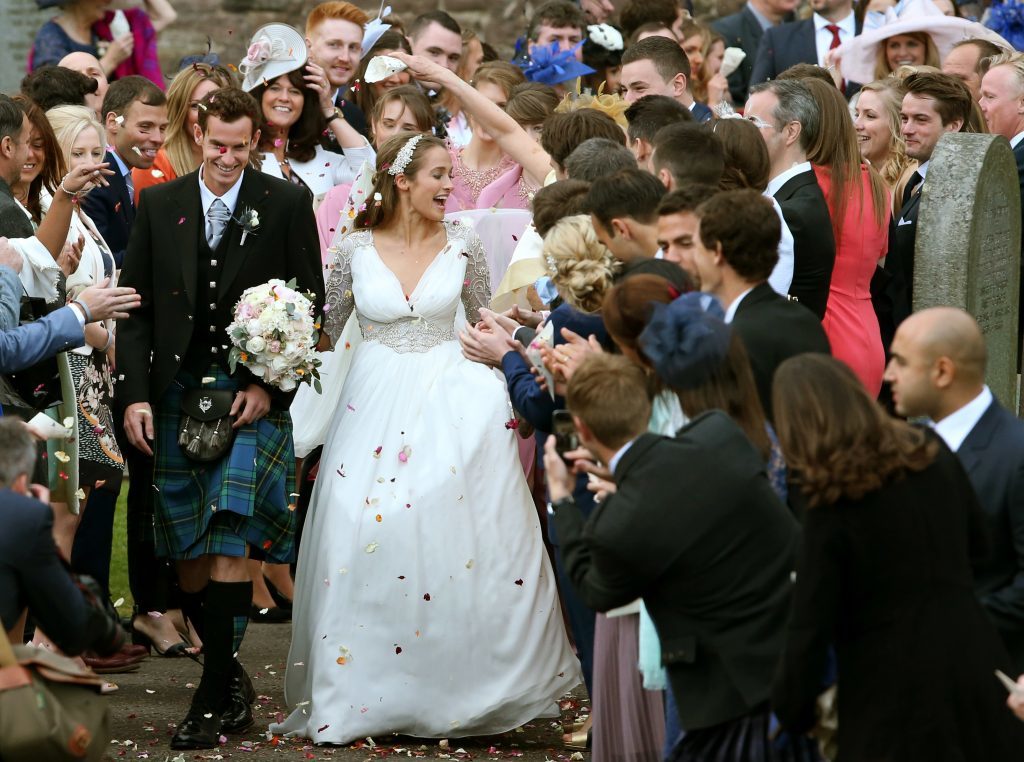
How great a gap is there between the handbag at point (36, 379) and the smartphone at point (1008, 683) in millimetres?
3782

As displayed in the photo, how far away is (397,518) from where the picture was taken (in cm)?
643

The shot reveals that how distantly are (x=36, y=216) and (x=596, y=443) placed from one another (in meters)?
3.65

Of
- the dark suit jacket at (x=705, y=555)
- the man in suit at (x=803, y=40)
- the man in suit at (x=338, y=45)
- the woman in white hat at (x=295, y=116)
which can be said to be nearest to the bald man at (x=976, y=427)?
the dark suit jacket at (x=705, y=555)

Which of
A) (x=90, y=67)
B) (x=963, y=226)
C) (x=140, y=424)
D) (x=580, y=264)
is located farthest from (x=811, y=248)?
(x=90, y=67)

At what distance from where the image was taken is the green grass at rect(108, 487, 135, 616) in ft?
28.7

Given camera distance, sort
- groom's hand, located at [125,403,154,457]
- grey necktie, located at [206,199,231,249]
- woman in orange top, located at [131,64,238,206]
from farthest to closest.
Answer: woman in orange top, located at [131,64,238,206], grey necktie, located at [206,199,231,249], groom's hand, located at [125,403,154,457]

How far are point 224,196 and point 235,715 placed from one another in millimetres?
2092

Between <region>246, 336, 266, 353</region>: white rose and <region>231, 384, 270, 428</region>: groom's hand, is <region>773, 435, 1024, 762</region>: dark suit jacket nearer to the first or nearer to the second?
<region>246, 336, 266, 353</region>: white rose

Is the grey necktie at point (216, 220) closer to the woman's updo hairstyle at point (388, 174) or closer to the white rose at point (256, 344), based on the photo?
the white rose at point (256, 344)

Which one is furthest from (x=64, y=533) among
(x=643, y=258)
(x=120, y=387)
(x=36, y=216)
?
(x=643, y=258)

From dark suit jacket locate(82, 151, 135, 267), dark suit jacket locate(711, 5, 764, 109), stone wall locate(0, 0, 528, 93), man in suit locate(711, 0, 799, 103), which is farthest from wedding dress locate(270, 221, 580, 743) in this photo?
stone wall locate(0, 0, 528, 93)

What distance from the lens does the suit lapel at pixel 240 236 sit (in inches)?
256

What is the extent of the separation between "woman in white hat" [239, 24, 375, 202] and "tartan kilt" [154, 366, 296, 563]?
2.29m

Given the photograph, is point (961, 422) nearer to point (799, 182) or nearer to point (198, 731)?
point (799, 182)
